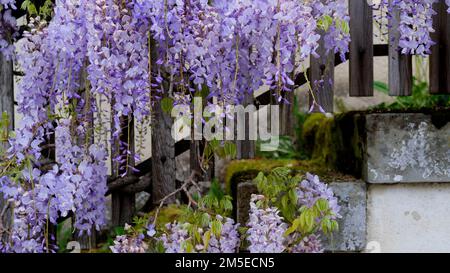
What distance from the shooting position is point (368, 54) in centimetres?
252

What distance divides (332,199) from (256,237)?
31cm

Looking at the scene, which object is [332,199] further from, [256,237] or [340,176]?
[340,176]

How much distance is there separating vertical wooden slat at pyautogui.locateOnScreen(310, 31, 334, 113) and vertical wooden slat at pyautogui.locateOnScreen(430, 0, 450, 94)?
1.41ft

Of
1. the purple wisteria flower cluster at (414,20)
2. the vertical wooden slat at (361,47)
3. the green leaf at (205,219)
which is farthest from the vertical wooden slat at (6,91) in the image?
the purple wisteria flower cluster at (414,20)

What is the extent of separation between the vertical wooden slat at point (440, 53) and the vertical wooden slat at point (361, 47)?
265 mm

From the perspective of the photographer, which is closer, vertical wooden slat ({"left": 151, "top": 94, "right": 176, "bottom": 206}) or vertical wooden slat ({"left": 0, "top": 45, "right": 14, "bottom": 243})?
vertical wooden slat ({"left": 0, "top": 45, "right": 14, "bottom": 243})

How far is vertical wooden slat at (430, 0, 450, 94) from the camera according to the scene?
250cm

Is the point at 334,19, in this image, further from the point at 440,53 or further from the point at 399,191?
the point at 399,191

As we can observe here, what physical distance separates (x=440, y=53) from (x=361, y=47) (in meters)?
0.33

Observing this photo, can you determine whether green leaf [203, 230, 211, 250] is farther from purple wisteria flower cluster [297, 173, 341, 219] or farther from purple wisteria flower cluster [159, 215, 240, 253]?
purple wisteria flower cluster [297, 173, 341, 219]

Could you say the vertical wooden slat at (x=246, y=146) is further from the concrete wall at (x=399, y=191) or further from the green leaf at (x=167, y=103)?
the green leaf at (x=167, y=103)

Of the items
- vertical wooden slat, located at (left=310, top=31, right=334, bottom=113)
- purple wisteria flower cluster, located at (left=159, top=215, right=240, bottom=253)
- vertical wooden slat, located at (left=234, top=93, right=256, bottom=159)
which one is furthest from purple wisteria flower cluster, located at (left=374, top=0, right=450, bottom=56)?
purple wisteria flower cluster, located at (left=159, top=215, right=240, bottom=253)

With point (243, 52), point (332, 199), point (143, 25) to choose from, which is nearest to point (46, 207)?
point (143, 25)

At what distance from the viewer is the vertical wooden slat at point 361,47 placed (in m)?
2.50
